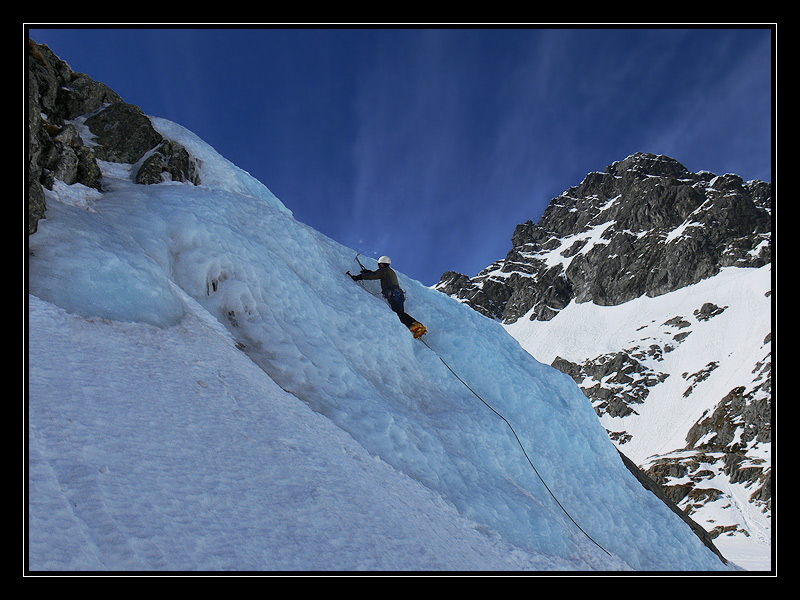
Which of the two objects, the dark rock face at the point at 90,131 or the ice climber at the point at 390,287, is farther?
the ice climber at the point at 390,287

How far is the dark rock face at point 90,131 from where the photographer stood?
30.3ft

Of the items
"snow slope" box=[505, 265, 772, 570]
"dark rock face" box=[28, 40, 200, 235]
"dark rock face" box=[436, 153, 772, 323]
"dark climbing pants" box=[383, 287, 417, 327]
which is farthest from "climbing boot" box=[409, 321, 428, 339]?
"dark rock face" box=[436, 153, 772, 323]

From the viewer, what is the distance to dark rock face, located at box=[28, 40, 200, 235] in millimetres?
9234

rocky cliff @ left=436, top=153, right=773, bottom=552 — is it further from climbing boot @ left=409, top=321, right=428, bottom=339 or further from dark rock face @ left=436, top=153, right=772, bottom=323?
climbing boot @ left=409, top=321, right=428, bottom=339

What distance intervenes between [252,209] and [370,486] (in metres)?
7.93

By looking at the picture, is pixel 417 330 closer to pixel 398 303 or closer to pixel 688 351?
pixel 398 303

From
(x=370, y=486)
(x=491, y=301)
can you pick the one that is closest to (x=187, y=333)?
(x=370, y=486)

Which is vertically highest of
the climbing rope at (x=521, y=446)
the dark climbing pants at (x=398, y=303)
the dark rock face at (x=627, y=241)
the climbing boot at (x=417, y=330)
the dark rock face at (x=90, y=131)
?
the dark rock face at (x=627, y=241)

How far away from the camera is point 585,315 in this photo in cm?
13312

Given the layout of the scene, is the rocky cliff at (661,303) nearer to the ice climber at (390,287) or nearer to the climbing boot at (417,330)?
the climbing boot at (417,330)

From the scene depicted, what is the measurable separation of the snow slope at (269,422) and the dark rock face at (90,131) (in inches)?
26.2

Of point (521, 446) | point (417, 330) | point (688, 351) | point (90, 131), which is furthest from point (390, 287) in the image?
point (688, 351)

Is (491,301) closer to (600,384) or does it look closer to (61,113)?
(600,384)

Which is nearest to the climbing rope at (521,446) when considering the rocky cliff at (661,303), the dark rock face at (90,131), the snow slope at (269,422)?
the snow slope at (269,422)
